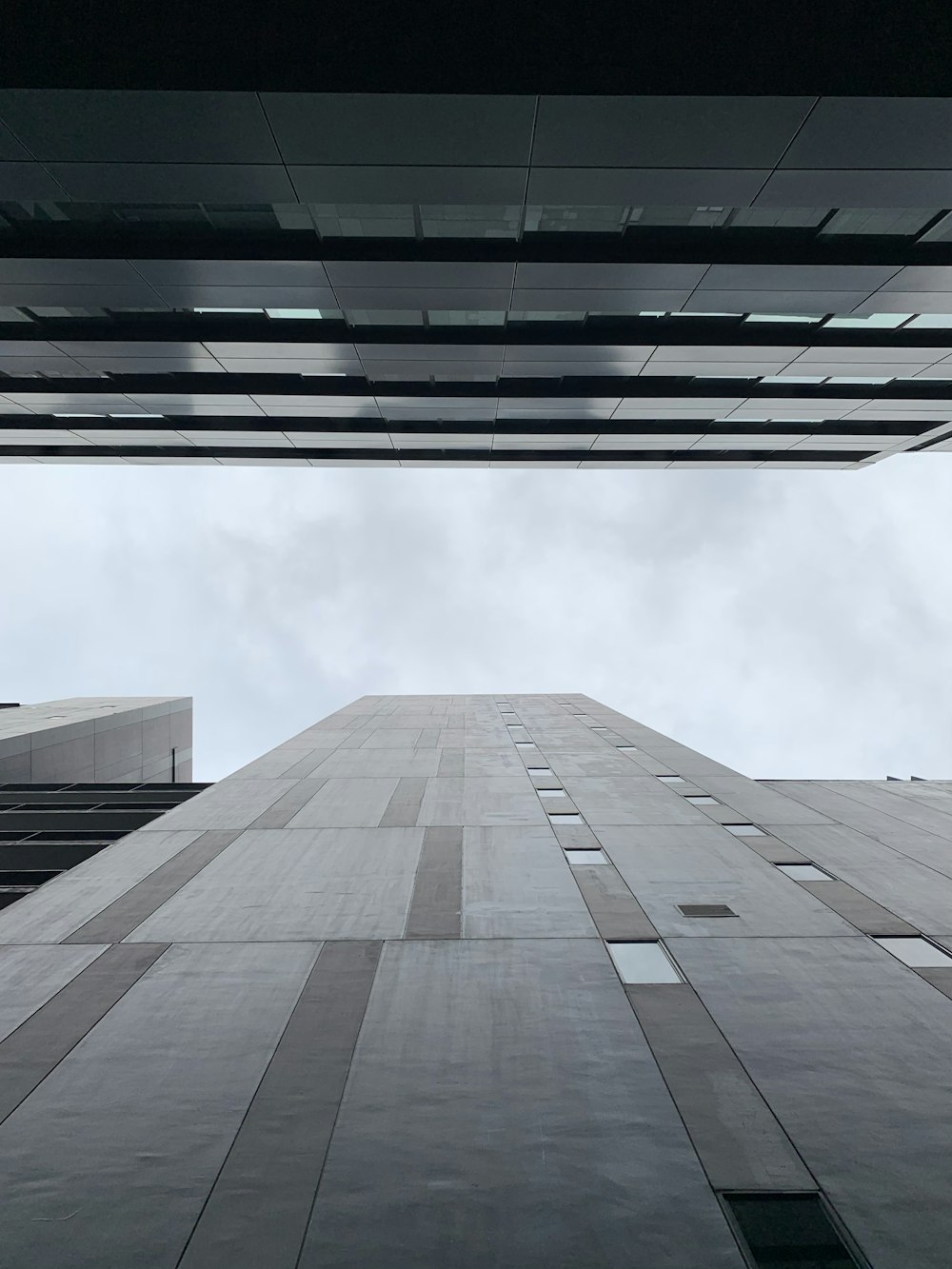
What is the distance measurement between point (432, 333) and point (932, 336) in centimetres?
1143

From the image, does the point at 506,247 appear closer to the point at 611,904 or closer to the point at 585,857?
the point at 585,857

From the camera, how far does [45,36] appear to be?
7430 mm

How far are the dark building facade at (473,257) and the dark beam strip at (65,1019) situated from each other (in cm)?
1101

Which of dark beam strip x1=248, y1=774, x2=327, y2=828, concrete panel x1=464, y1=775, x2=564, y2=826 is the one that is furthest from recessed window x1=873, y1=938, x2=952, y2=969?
dark beam strip x1=248, y1=774, x2=327, y2=828

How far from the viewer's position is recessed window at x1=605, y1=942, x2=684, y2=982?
803 cm

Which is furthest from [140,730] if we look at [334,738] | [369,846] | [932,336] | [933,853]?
[932,336]

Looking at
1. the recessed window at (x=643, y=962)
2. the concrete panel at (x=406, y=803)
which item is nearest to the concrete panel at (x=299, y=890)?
the concrete panel at (x=406, y=803)

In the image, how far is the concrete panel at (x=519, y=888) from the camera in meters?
9.21

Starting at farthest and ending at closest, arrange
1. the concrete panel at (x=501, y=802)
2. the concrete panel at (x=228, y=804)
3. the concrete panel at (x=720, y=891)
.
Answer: the concrete panel at (x=228, y=804)
the concrete panel at (x=501, y=802)
the concrete panel at (x=720, y=891)

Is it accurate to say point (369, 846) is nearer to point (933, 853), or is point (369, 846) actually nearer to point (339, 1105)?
point (339, 1105)

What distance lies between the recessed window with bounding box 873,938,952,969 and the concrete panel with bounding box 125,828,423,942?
6.90m

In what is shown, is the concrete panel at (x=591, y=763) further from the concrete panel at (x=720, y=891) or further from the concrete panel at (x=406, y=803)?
the concrete panel at (x=720, y=891)

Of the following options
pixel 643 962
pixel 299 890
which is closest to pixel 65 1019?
pixel 299 890

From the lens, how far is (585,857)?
38.9 ft
